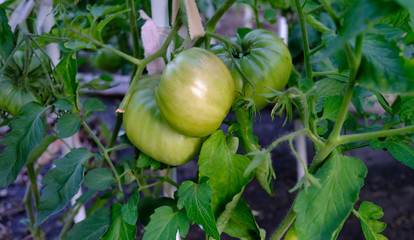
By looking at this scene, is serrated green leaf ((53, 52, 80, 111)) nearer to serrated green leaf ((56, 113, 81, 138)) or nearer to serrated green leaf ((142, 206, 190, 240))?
serrated green leaf ((56, 113, 81, 138))

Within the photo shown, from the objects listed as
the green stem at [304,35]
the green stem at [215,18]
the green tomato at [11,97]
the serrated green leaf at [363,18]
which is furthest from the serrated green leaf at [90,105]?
the serrated green leaf at [363,18]

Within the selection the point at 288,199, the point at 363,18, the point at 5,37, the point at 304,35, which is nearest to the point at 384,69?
the point at 363,18

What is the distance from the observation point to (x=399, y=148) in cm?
45

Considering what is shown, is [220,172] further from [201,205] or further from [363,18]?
[363,18]

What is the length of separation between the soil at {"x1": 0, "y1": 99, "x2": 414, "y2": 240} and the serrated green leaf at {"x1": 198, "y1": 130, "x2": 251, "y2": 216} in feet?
2.34

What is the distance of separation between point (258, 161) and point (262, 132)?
148 centimetres

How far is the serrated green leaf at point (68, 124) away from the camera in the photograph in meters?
0.53

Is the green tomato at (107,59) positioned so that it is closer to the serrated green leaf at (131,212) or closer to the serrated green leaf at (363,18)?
the serrated green leaf at (131,212)

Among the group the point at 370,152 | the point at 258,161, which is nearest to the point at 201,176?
the point at 258,161

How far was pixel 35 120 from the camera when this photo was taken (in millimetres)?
528

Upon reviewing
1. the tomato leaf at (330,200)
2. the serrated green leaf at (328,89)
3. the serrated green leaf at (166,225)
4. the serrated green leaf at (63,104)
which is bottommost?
the serrated green leaf at (166,225)

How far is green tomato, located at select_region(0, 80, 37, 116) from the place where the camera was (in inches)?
23.7

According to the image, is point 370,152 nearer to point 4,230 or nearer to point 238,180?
point 238,180

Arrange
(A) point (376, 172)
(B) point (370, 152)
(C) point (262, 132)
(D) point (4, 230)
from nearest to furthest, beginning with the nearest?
(D) point (4, 230) < (A) point (376, 172) < (B) point (370, 152) < (C) point (262, 132)
